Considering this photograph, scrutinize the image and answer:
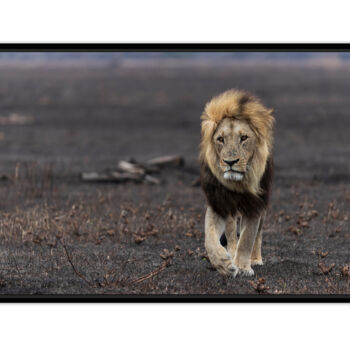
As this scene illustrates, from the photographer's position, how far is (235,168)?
6.53 meters

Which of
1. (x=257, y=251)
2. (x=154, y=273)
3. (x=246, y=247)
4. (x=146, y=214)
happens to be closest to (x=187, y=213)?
(x=146, y=214)

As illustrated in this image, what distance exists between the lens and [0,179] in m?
12.6

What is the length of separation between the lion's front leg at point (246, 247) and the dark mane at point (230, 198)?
0.08m

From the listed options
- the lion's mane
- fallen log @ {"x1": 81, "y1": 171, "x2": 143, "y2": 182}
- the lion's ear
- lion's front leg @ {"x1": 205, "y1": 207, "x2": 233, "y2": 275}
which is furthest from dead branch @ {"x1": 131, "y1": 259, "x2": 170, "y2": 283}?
fallen log @ {"x1": 81, "y1": 171, "x2": 143, "y2": 182}

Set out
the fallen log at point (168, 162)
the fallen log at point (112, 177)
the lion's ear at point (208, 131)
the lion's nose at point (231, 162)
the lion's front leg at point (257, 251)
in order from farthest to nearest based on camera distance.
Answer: the fallen log at point (168, 162) < the fallen log at point (112, 177) < the lion's front leg at point (257, 251) < the lion's ear at point (208, 131) < the lion's nose at point (231, 162)

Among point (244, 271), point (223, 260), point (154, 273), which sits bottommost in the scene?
point (154, 273)

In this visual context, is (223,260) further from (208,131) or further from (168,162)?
(168,162)

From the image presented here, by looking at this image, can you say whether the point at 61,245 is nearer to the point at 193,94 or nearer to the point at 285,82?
the point at 193,94

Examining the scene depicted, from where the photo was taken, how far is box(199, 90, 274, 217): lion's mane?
6.67 m

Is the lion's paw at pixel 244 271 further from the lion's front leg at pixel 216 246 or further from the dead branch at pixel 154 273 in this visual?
the dead branch at pixel 154 273

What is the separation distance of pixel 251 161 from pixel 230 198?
14.8 inches

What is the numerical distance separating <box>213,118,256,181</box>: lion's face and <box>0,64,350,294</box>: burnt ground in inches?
36.7

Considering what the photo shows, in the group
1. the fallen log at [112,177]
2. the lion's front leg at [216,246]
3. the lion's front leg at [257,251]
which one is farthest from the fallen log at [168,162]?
the lion's front leg at [216,246]

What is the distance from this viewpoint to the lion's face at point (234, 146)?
6520 mm
